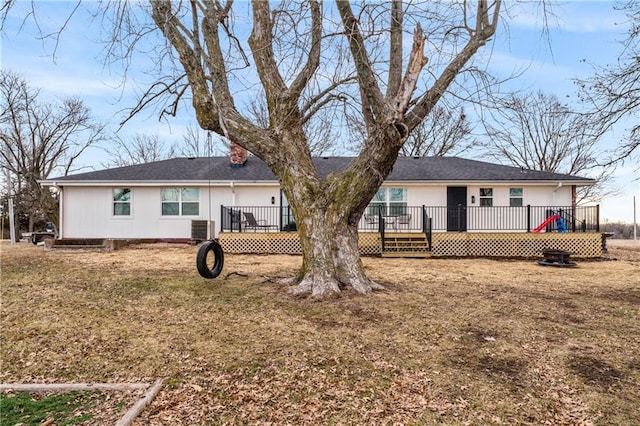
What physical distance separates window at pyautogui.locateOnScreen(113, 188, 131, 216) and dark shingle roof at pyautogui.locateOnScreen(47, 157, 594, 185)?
523mm

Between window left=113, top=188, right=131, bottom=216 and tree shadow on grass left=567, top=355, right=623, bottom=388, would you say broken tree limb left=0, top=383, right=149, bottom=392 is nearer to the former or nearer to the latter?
tree shadow on grass left=567, top=355, right=623, bottom=388

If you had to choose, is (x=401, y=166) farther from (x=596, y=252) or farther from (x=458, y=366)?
(x=458, y=366)

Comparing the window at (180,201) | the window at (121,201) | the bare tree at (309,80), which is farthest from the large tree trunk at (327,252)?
the window at (121,201)

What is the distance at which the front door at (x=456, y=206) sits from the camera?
14084 millimetres

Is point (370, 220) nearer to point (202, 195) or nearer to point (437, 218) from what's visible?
point (437, 218)

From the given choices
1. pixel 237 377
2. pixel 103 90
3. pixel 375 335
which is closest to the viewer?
pixel 237 377

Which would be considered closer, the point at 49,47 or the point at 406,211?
the point at 49,47

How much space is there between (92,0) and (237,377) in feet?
19.1

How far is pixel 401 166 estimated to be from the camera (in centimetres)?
1596

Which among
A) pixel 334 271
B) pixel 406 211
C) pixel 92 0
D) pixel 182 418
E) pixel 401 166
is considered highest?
pixel 92 0

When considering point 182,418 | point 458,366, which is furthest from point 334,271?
point 182,418

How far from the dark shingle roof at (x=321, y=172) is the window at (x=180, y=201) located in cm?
52

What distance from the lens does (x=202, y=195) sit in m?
14.6

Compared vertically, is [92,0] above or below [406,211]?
above
